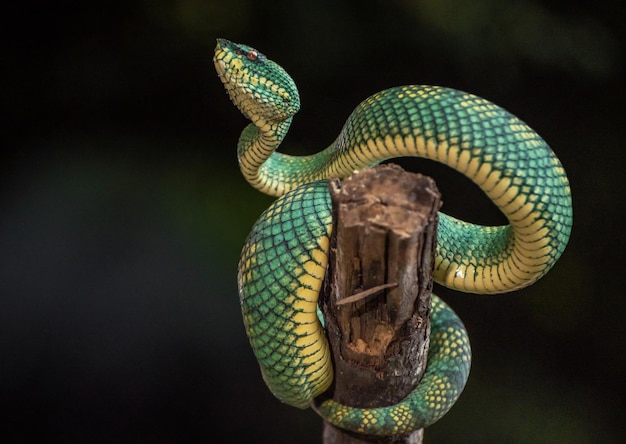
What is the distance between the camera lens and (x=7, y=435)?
2326 millimetres

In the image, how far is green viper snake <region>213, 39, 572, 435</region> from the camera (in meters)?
1.17

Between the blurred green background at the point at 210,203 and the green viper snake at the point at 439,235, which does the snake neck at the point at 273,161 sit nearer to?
the green viper snake at the point at 439,235

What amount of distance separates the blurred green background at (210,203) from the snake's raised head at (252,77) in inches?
23.3

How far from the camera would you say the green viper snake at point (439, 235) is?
117cm

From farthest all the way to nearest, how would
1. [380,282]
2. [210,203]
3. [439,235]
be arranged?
[210,203] < [439,235] < [380,282]

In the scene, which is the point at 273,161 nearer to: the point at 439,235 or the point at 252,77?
the point at 252,77

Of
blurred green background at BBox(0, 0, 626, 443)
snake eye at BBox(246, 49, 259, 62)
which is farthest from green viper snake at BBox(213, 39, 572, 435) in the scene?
blurred green background at BBox(0, 0, 626, 443)

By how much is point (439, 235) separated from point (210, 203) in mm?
1016

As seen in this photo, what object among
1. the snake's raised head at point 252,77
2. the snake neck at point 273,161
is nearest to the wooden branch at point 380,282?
the snake neck at point 273,161

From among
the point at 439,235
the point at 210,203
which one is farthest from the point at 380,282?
the point at 210,203

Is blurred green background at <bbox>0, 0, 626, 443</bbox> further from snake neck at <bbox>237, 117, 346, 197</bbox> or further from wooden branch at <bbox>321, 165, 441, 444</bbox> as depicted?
wooden branch at <bbox>321, 165, 441, 444</bbox>

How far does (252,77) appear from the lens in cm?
143

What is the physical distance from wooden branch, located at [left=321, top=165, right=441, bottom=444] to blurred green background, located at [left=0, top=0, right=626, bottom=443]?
94 cm

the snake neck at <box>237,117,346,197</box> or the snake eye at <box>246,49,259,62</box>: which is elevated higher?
the snake eye at <box>246,49,259,62</box>
